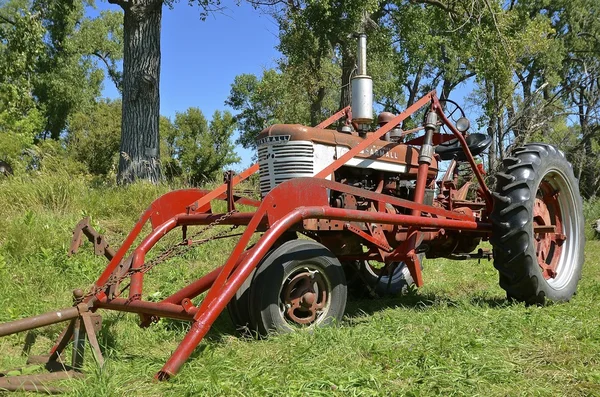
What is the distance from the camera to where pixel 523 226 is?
447 cm

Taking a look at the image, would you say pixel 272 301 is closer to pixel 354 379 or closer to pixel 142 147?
pixel 354 379

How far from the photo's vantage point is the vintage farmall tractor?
10.4 feet

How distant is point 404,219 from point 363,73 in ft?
4.31

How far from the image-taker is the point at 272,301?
3490 mm

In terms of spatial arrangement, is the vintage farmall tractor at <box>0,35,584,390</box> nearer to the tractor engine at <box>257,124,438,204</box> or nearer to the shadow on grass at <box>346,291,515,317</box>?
the tractor engine at <box>257,124,438,204</box>

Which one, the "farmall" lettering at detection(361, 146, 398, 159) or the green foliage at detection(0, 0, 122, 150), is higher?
the green foliage at detection(0, 0, 122, 150)

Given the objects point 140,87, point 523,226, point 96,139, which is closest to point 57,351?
point 523,226

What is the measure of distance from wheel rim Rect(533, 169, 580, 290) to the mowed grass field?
0.33 meters

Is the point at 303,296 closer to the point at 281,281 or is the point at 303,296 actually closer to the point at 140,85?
the point at 281,281

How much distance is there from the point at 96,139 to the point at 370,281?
29.2m

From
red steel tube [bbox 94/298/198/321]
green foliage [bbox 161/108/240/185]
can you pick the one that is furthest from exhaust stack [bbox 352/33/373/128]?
green foliage [bbox 161/108/240/185]

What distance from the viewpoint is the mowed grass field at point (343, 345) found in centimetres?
259

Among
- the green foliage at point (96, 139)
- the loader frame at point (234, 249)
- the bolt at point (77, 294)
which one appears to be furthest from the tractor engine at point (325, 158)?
the green foliage at point (96, 139)

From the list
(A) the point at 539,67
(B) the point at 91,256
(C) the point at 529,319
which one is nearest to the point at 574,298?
(C) the point at 529,319
